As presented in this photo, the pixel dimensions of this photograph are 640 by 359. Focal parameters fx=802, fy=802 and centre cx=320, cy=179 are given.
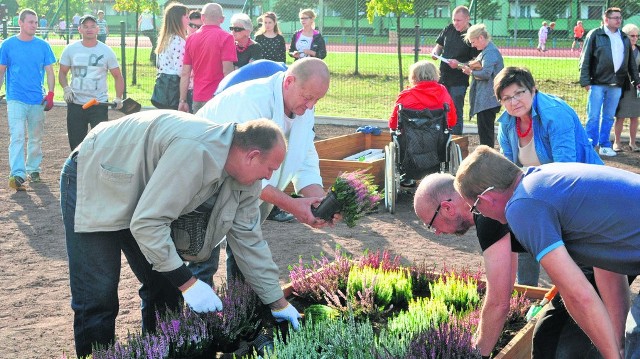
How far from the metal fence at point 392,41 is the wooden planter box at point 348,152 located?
4780 mm

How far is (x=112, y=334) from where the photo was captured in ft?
12.9

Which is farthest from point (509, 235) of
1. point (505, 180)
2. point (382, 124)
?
point (382, 124)

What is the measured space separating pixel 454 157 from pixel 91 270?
4942mm

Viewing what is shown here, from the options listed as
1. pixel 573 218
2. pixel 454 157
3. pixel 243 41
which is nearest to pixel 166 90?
pixel 243 41

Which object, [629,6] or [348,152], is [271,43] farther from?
[629,6]

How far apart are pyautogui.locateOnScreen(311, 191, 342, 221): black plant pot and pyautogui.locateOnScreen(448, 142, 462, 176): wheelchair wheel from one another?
3686 millimetres

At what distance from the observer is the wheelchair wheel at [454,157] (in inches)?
314

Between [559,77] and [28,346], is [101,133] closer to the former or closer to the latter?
[28,346]

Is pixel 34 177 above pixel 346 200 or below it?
below

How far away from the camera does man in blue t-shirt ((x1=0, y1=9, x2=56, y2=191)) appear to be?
29.0 feet

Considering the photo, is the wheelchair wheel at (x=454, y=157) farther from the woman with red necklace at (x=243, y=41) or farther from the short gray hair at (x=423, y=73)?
the woman with red necklace at (x=243, y=41)

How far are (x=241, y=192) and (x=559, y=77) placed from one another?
18.2m

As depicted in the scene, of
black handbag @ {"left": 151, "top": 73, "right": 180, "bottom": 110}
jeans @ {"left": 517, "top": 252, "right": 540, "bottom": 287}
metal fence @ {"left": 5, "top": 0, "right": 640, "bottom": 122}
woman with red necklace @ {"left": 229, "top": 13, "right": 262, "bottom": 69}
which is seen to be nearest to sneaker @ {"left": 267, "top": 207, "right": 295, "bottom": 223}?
black handbag @ {"left": 151, "top": 73, "right": 180, "bottom": 110}

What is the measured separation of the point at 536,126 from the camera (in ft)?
16.0
